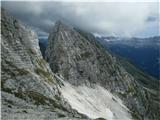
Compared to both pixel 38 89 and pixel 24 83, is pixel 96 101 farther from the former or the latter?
pixel 24 83

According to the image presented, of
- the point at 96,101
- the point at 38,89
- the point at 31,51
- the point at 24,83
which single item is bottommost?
the point at 96,101

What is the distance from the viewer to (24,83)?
10044 cm

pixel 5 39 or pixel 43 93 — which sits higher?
pixel 5 39

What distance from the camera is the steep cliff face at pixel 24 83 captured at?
2926 inches

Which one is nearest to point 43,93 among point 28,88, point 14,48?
point 28,88

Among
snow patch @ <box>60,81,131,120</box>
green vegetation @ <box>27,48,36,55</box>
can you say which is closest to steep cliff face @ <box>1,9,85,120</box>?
green vegetation @ <box>27,48,36,55</box>

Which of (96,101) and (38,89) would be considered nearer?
(38,89)

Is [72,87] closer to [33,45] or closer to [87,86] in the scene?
[87,86]

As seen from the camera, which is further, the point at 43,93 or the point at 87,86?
the point at 87,86

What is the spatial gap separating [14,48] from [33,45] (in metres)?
21.8

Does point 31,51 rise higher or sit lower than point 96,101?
higher

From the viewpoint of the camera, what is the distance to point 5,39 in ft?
392

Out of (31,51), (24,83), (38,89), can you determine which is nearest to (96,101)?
(31,51)

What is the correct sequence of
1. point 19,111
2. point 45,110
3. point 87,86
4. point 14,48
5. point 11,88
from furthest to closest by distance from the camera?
point 87,86 → point 14,48 → point 11,88 → point 45,110 → point 19,111
